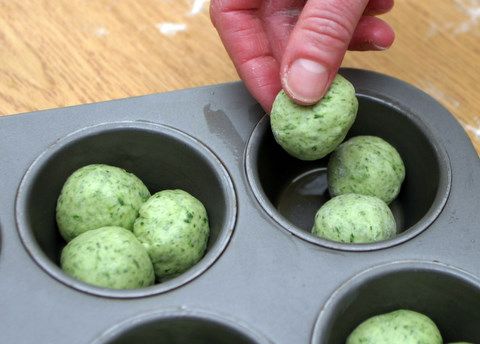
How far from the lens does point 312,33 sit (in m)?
1.15

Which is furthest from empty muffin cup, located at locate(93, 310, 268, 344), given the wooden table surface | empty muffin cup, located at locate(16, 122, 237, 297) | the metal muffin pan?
the wooden table surface

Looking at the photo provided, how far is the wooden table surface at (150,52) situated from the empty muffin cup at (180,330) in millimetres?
676

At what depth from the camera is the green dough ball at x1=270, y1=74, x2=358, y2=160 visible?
1153 millimetres

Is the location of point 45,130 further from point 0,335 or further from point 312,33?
point 312,33

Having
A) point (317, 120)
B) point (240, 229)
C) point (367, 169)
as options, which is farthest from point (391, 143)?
point (240, 229)

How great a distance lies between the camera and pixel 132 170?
1.32 meters

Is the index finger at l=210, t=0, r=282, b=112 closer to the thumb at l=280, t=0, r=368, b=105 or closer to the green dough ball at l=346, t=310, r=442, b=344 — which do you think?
the thumb at l=280, t=0, r=368, b=105

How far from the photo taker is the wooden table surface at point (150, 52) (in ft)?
5.03

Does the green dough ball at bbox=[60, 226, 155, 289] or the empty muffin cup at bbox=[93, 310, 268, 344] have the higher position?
the green dough ball at bbox=[60, 226, 155, 289]

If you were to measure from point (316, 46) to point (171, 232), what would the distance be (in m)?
0.41

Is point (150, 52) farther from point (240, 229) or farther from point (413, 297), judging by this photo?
point (413, 297)

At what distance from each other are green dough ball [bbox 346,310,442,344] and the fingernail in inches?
15.4

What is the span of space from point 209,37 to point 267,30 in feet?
0.97

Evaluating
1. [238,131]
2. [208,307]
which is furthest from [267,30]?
[208,307]
